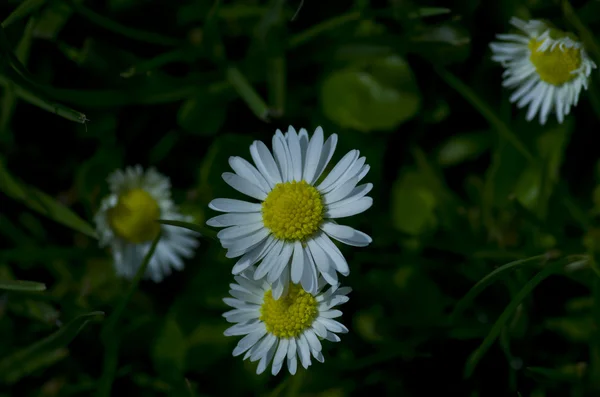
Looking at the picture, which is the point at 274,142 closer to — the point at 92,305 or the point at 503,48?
the point at 503,48

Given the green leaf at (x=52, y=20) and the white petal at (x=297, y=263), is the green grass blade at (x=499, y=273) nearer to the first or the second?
the white petal at (x=297, y=263)

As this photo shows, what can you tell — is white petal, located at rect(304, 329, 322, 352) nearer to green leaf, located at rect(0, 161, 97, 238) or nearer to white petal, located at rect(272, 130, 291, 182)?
white petal, located at rect(272, 130, 291, 182)

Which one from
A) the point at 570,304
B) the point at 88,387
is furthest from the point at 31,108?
the point at 570,304

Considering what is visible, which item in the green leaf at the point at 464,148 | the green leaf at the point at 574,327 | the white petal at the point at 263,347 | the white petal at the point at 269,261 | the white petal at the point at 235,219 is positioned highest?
the green leaf at the point at 464,148

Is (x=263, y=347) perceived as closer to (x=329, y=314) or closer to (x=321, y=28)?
(x=329, y=314)

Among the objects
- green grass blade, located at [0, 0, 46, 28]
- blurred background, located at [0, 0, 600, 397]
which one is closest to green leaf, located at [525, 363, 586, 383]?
blurred background, located at [0, 0, 600, 397]

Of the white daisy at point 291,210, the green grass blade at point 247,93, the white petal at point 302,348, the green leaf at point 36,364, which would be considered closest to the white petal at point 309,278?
the white daisy at point 291,210

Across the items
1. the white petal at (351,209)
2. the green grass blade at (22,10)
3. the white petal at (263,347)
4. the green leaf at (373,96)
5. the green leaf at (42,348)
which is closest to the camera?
the white petal at (351,209)

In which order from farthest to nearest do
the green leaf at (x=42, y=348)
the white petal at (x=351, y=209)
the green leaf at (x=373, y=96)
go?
the green leaf at (x=373, y=96)
the green leaf at (x=42, y=348)
the white petal at (x=351, y=209)
